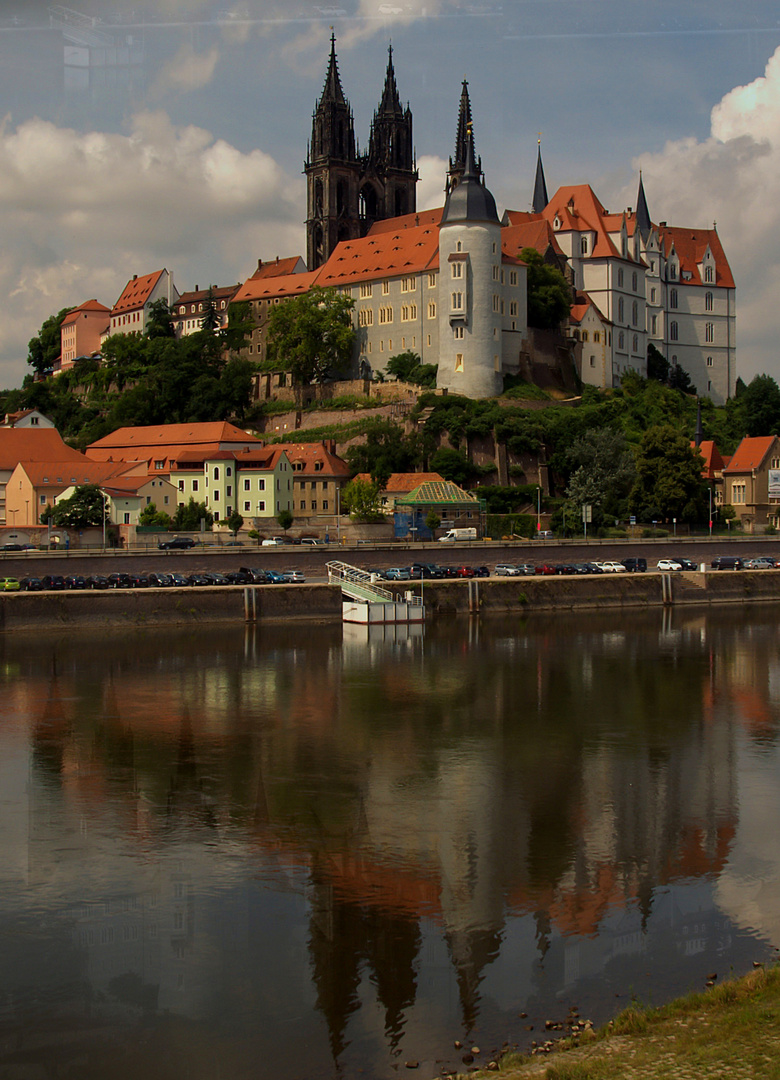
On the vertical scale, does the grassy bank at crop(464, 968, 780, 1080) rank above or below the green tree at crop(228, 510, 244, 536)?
below

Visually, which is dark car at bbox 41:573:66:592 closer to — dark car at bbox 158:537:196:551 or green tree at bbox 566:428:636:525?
dark car at bbox 158:537:196:551

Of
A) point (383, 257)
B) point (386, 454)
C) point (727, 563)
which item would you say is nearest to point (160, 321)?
point (383, 257)

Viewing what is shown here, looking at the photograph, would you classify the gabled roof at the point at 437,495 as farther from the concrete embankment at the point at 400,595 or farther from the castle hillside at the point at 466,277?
the castle hillside at the point at 466,277

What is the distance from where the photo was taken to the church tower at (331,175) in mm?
106438

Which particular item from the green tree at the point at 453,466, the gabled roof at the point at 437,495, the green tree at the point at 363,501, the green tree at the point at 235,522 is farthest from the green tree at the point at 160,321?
the gabled roof at the point at 437,495

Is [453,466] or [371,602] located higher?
[453,466]

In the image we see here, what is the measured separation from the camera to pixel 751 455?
248 feet

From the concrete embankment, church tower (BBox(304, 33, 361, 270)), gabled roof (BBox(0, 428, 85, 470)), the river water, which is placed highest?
church tower (BBox(304, 33, 361, 270))

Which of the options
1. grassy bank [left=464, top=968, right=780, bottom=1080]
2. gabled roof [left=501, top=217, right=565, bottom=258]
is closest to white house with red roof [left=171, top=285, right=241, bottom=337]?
gabled roof [left=501, top=217, right=565, bottom=258]

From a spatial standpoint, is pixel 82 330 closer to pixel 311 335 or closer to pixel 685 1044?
pixel 311 335

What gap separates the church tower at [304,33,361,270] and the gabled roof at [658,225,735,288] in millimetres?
27300

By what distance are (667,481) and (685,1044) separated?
57656 mm

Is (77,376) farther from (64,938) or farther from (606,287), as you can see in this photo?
(64,938)

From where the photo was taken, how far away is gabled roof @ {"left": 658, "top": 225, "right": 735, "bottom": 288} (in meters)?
105
